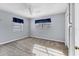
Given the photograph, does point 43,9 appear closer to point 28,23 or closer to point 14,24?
point 28,23

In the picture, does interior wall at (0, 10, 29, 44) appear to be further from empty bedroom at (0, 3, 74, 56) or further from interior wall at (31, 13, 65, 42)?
interior wall at (31, 13, 65, 42)

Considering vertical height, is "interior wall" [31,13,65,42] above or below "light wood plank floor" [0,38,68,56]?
above

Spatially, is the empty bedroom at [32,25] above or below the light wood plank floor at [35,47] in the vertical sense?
above

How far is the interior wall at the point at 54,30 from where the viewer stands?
2.76 feet

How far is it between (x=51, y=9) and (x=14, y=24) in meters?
0.55

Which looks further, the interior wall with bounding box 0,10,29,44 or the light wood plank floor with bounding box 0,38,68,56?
the light wood plank floor with bounding box 0,38,68,56

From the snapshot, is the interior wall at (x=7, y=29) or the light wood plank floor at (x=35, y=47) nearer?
the interior wall at (x=7, y=29)

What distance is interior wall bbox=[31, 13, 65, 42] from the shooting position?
840 millimetres

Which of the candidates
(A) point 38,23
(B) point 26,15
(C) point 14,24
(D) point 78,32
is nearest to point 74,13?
(D) point 78,32

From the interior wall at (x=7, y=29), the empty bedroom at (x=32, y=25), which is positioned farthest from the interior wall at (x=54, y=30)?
the interior wall at (x=7, y=29)

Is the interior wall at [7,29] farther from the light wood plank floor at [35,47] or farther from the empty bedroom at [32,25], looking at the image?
the light wood plank floor at [35,47]

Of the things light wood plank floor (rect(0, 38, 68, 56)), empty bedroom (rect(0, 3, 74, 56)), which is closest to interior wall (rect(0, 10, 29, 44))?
empty bedroom (rect(0, 3, 74, 56))

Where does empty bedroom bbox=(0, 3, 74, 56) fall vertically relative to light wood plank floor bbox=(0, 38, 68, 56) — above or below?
above

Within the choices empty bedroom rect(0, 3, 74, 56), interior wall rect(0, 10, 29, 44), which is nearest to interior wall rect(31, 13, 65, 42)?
empty bedroom rect(0, 3, 74, 56)
